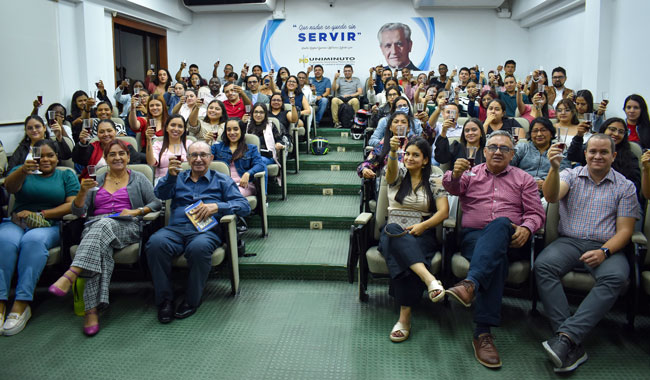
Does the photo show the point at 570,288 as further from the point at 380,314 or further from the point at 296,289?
the point at 296,289

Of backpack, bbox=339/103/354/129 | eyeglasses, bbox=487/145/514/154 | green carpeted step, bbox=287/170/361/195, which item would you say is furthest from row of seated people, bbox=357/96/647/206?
backpack, bbox=339/103/354/129

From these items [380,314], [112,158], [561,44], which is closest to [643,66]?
[561,44]

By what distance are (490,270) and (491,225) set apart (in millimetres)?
261

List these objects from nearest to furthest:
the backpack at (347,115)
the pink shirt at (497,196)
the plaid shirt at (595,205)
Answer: the plaid shirt at (595,205)
the pink shirt at (497,196)
the backpack at (347,115)

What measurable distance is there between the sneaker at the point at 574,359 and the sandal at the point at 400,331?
0.70m

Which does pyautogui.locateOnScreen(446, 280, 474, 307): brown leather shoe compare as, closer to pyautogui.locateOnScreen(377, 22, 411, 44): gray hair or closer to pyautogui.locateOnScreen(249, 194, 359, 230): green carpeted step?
pyautogui.locateOnScreen(249, 194, 359, 230): green carpeted step

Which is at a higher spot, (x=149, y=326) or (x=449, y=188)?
(x=449, y=188)

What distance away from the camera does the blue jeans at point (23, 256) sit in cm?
257

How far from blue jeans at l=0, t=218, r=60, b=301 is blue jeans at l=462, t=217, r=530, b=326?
2.43 metres

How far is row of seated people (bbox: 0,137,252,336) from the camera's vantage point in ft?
8.41

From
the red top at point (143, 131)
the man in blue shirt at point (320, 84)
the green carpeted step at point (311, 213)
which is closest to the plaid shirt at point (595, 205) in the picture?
the green carpeted step at point (311, 213)

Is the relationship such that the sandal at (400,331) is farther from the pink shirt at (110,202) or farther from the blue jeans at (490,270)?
the pink shirt at (110,202)

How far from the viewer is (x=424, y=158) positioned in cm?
269

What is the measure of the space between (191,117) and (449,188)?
103 inches
